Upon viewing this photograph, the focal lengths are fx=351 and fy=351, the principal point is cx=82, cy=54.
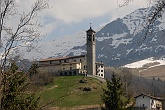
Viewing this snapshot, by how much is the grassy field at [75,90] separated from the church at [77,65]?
28.2 feet

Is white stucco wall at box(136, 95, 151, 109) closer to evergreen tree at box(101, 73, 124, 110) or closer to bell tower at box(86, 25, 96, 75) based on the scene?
bell tower at box(86, 25, 96, 75)


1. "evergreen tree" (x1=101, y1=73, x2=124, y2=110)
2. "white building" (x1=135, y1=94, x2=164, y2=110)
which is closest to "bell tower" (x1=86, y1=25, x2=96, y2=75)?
"white building" (x1=135, y1=94, x2=164, y2=110)

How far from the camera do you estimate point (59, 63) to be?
415ft

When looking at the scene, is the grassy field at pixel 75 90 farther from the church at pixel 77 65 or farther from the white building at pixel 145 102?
the white building at pixel 145 102

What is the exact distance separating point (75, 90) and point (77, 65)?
3392 centimetres

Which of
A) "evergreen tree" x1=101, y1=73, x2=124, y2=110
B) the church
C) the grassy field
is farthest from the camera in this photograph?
the church

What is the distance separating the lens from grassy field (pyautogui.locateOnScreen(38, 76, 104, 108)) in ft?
293

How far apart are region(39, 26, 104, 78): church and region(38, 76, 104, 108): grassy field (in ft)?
28.2

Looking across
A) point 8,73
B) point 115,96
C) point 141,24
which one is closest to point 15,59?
point 8,73

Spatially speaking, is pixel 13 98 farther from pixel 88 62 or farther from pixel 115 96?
pixel 88 62

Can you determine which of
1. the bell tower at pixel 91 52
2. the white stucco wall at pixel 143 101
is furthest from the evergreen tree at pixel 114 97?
the bell tower at pixel 91 52

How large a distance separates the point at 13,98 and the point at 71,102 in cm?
7157

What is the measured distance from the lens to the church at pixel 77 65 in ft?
401

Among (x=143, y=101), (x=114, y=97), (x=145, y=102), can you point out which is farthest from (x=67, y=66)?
(x=114, y=97)
